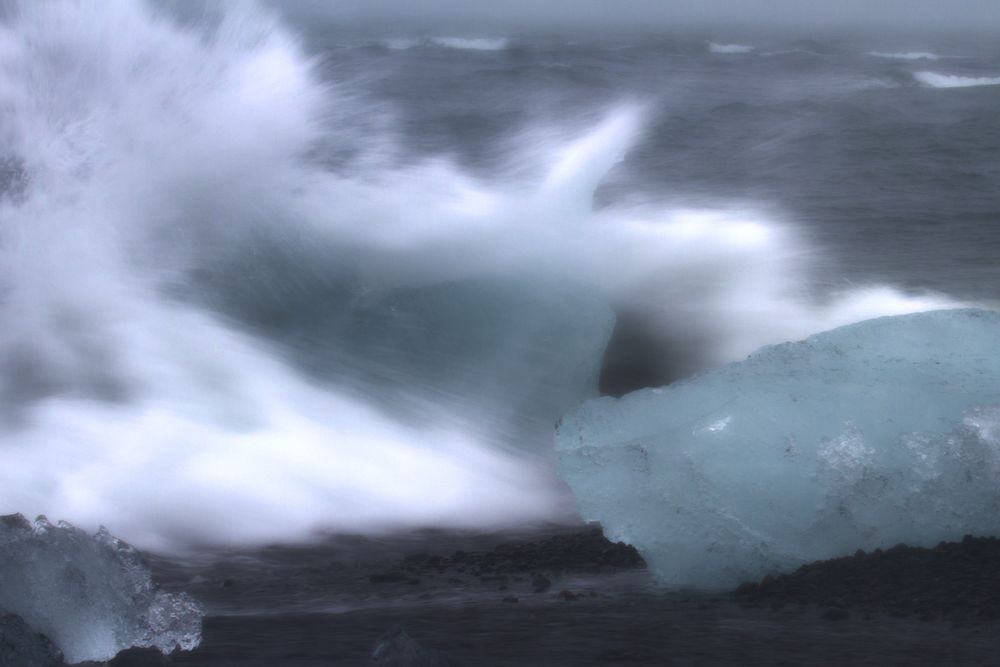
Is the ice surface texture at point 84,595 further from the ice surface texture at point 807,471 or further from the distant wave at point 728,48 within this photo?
the distant wave at point 728,48

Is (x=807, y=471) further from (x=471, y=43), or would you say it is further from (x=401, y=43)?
(x=471, y=43)

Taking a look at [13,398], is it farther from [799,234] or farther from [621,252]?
[799,234]

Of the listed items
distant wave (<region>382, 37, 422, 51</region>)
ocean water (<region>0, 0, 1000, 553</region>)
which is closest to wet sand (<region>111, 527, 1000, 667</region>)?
ocean water (<region>0, 0, 1000, 553</region>)

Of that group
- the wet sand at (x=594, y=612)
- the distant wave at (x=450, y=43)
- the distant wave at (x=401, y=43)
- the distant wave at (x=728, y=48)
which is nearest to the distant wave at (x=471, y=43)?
the distant wave at (x=450, y=43)

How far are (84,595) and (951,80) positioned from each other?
17.9m

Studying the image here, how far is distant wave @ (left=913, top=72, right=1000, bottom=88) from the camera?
17916 mm

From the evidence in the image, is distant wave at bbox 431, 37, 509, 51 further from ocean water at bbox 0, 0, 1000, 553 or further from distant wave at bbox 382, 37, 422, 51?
ocean water at bbox 0, 0, 1000, 553

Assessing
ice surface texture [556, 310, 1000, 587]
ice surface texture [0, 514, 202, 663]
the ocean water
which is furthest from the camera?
the ocean water

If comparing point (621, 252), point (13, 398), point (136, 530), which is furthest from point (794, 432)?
point (621, 252)

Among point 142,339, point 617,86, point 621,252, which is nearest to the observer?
point 142,339

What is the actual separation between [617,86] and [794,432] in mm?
11931

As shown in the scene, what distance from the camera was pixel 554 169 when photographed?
346 inches

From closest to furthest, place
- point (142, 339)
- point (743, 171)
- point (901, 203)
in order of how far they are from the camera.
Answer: point (142, 339), point (901, 203), point (743, 171)

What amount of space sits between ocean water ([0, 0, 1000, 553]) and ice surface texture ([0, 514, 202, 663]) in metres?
1.52
